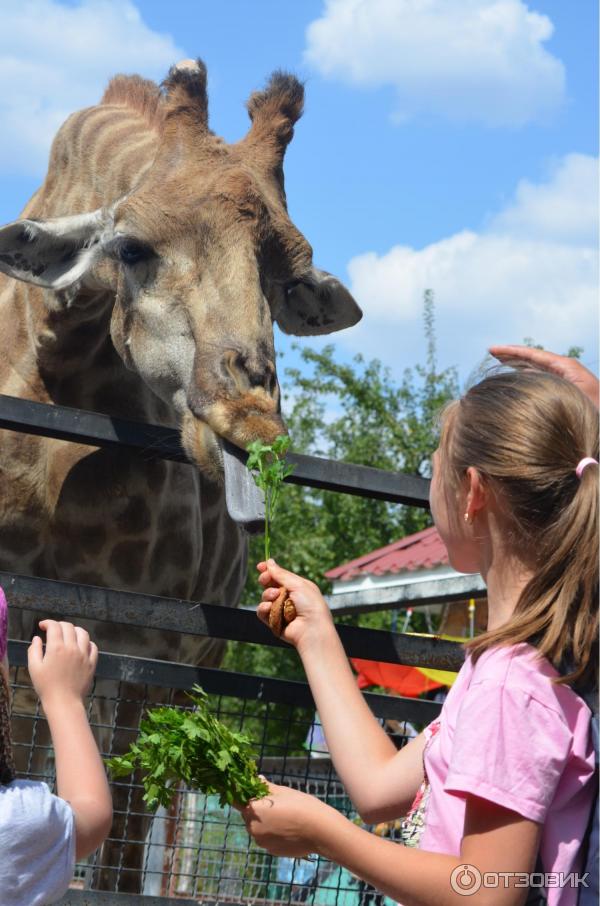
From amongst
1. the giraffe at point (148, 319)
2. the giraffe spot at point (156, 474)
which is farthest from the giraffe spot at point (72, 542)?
the giraffe spot at point (156, 474)

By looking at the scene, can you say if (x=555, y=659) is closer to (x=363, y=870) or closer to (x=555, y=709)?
(x=555, y=709)

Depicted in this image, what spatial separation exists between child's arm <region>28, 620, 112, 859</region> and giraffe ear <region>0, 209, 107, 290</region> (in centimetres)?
262

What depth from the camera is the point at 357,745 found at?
231cm

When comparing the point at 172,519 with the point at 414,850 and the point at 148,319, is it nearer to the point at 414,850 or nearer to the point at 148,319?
the point at 148,319

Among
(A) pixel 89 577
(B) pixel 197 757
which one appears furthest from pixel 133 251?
(B) pixel 197 757

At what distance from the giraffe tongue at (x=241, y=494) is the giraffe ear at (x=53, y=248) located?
1377 millimetres

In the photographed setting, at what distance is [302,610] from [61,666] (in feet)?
1.68

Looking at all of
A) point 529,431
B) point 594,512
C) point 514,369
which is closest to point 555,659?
point 594,512

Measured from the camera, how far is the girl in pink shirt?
1.90m

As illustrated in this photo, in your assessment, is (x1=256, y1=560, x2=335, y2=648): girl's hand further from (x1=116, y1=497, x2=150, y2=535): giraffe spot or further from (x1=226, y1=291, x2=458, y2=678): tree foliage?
(x1=226, y1=291, x2=458, y2=678): tree foliage

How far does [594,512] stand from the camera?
6.85ft

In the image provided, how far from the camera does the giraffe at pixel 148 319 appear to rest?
14.2ft

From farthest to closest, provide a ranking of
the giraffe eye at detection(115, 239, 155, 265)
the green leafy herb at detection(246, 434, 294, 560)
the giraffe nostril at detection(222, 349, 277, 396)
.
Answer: the giraffe eye at detection(115, 239, 155, 265) → the giraffe nostril at detection(222, 349, 277, 396) → the green leafy herb at detection(246, 434, 294, 560)

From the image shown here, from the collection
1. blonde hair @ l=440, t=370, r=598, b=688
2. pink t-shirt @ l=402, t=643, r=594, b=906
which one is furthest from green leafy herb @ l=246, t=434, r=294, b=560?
pink t-shirt @ l=402, t=643, r=594, b=906
